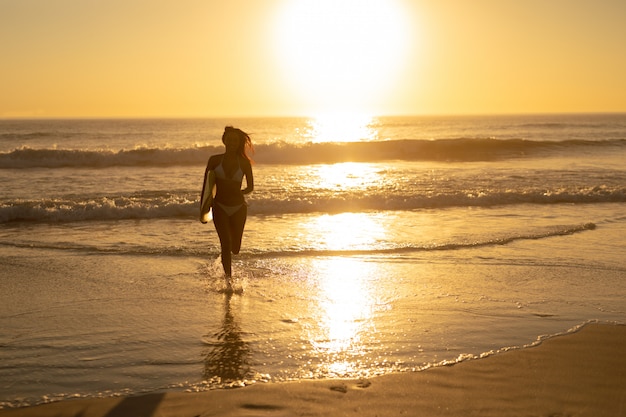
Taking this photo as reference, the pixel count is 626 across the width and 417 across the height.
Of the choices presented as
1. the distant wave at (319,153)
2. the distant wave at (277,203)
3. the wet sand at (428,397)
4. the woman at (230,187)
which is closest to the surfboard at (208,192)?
the woman at (230,187)

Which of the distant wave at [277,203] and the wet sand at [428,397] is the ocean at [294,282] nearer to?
the distant wave at [277,203]

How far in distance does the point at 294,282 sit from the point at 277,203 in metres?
7.44

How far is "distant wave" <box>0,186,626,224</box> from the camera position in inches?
569

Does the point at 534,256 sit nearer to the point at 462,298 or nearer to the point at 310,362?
the point at 462,298

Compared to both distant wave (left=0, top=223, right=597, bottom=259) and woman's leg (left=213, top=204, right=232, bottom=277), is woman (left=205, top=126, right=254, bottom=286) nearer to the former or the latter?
woman's leg (left=213, top=204, right=232, bottom=277)

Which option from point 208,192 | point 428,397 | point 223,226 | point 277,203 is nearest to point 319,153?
point 277,203

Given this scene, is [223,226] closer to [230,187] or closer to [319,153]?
[230,187]

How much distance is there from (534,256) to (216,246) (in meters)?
4.77

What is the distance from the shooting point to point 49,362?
213 inches

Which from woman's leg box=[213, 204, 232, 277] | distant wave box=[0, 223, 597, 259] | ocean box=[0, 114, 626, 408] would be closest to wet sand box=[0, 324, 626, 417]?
ocean box=[0, 114, 626, 408]

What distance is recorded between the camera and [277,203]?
15.7m

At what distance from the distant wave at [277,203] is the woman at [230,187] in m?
6.41

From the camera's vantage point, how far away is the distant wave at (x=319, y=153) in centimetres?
2880

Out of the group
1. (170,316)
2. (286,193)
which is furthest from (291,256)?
(286,193)
